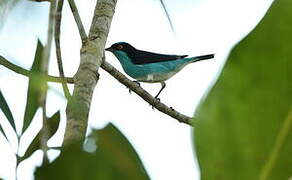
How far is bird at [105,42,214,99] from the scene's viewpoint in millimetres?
5785

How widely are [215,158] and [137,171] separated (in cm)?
5

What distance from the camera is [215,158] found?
324 mm

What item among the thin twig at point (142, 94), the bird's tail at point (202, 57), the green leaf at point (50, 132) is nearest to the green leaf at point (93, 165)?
the green leaf at point (50, 132)

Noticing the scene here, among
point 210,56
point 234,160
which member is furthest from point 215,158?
point 210,56

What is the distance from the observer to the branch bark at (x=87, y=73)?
638 millimetres

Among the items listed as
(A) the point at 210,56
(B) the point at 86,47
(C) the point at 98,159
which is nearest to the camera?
(C) the point at 98,159

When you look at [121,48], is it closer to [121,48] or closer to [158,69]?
[121,48]

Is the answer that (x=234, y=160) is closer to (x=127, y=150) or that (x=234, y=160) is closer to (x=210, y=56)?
(x=127, y=150)

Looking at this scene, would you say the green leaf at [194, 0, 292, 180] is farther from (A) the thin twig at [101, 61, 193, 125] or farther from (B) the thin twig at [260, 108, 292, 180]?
(A) the thin twig at [101, 61, 193, 125]

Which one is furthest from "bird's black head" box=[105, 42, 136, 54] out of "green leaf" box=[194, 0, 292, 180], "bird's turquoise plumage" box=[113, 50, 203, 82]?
"green leaf" box=[194, 0, 292, 180]

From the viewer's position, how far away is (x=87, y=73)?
4.02ft

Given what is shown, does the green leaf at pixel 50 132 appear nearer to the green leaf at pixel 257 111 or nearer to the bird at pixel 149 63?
the green leaf at pixel 257 111

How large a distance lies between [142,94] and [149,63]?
2.58m

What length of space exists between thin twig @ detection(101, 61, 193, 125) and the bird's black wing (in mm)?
2503
